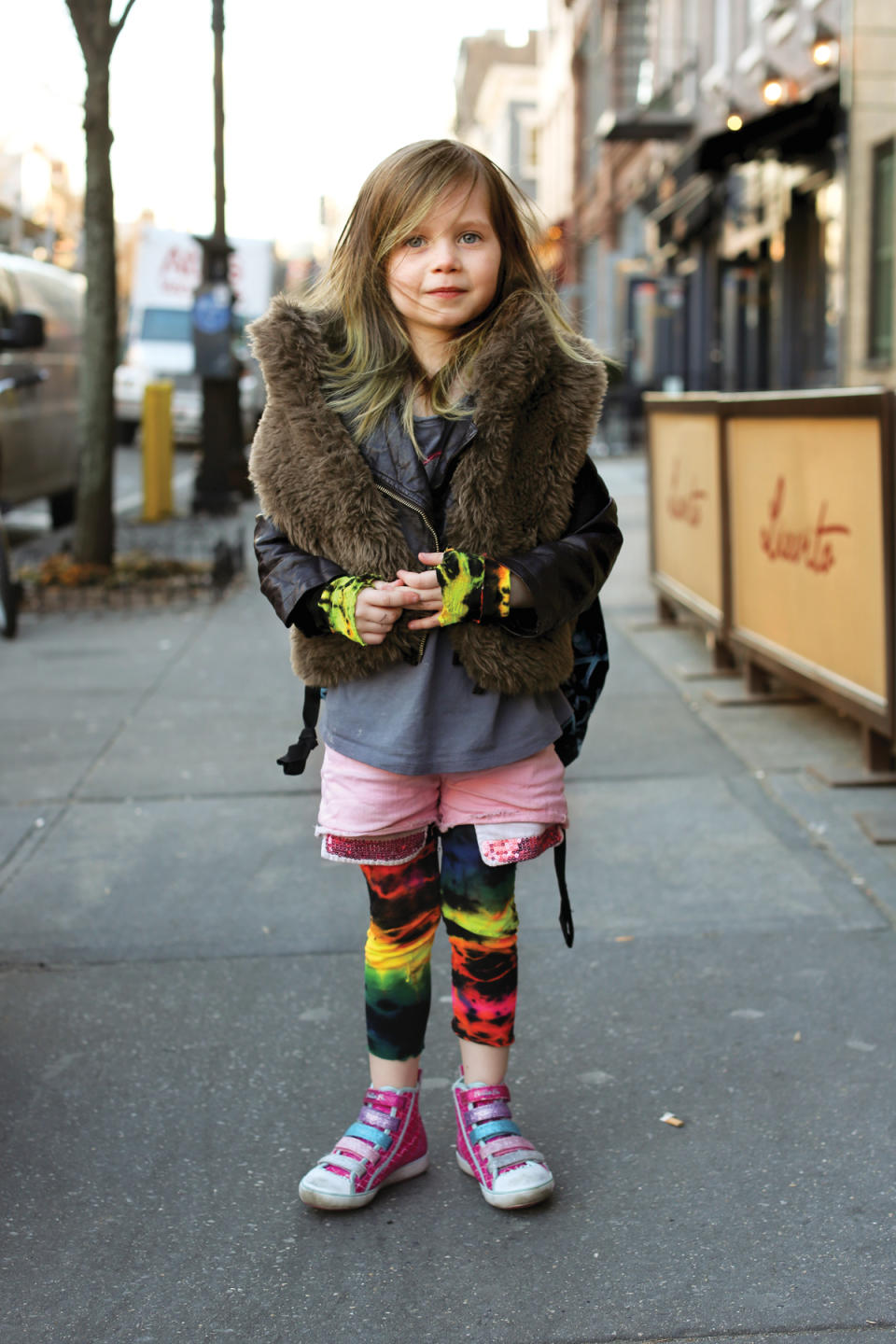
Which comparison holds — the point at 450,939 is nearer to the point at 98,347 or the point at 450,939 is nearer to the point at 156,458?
the point at 98,347

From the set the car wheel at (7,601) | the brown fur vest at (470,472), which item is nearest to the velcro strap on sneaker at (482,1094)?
the brown fur vest at (470,472)

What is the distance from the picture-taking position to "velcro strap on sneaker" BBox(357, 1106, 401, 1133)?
2.80 m

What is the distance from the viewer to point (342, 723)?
2.69 metres

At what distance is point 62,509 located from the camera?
1477 centimetres

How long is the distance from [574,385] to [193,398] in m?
22.1

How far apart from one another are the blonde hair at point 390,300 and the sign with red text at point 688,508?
437 centimetres

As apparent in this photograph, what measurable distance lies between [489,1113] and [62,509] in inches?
502

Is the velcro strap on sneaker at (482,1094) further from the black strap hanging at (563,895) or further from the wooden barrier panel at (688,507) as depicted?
the wooden barrier panel at (688,507)

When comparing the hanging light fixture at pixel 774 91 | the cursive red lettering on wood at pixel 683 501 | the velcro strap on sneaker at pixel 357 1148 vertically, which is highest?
the hanging light fixture at pixel 774 91

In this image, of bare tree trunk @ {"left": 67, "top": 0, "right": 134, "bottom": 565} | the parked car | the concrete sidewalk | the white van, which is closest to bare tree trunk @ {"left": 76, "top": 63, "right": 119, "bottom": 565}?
bare tree trunk @ {"left": 67, "top": 0, "right": 134, "bottom": 565}

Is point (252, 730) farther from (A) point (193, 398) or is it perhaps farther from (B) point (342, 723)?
(A) point (193, 398)

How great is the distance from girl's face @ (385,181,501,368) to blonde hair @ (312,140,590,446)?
0.09 ft

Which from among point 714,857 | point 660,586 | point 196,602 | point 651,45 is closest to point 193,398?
point 651,45

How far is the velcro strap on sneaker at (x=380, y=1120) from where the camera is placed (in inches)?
110
